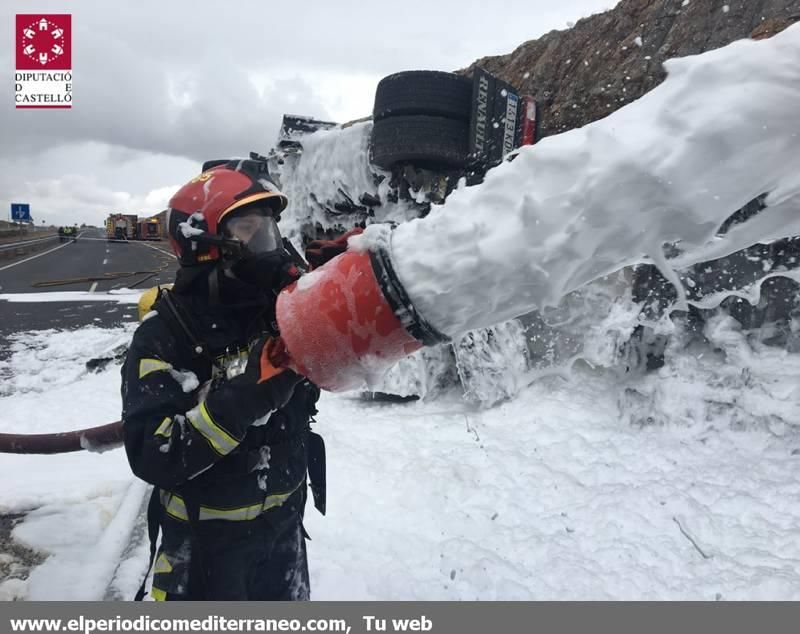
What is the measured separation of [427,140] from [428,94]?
1.32ft

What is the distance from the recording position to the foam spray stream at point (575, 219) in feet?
3.73

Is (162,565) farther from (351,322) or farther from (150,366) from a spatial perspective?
(351,322)

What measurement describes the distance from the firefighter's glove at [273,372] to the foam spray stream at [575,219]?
0.11 m

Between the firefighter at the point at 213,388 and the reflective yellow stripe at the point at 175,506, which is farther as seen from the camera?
the reflective yellow stripe at the point at 175,506

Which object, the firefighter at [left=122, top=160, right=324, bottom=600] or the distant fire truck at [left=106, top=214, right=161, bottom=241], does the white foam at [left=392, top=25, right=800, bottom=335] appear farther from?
the distant fire truck at [left=106, top=214, right=161, bottom=241]

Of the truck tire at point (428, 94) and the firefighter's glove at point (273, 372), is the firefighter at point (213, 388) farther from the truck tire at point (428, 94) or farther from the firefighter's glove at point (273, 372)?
the truck tire at point (428, 94)

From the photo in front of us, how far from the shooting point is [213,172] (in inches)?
80.3

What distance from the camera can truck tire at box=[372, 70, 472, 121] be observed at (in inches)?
200

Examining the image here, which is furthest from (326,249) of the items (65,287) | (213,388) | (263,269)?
(65,287)

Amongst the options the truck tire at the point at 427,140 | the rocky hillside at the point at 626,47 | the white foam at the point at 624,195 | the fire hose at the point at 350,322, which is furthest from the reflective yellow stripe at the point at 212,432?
the rocky hillside at the point at 626,47

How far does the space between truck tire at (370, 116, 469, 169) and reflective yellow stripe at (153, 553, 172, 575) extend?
418 centimetres

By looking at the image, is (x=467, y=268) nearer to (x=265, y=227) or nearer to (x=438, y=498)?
(x=265, y=227)
